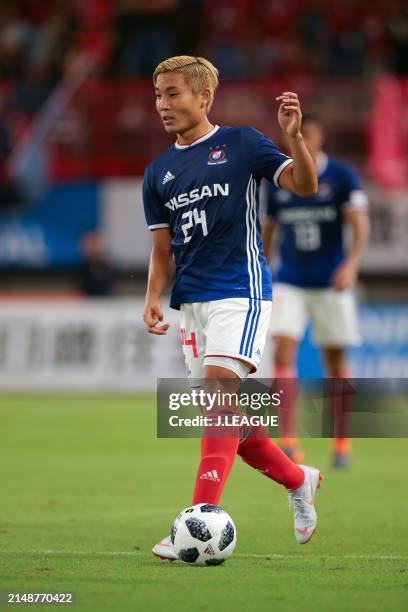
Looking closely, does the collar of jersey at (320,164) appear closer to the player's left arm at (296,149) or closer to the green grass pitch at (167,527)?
the green grass pitch at (167,527)

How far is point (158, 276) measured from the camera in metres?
5.94

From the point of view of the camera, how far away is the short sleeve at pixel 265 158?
558 cm

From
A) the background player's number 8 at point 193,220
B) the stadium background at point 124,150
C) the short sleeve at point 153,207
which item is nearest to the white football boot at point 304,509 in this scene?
the background player's number 8 at point 193,220

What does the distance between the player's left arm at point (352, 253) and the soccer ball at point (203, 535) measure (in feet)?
13.6

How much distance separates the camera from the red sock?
5.70m

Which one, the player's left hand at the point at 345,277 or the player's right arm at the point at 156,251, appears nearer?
the player's right arm at the point at 156,251

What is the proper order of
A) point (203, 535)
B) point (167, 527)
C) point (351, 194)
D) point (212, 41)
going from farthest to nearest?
point (212, 41), point (351, 194), point (167, 527), point (203, 535)

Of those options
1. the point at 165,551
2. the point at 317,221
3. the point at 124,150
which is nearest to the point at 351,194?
the point at 317,221

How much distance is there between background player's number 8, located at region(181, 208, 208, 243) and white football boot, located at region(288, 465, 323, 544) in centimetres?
119

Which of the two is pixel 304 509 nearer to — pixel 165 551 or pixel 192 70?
pixel 165 551

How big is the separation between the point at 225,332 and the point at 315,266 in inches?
168

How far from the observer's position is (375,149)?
17641 mm

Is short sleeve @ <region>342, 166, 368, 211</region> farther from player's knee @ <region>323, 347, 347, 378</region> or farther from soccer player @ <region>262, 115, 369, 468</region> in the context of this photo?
player's knee @ <region>323, 347, 347, 378</region>

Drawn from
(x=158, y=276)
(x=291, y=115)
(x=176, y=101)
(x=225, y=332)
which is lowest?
(x=225, y=332)
